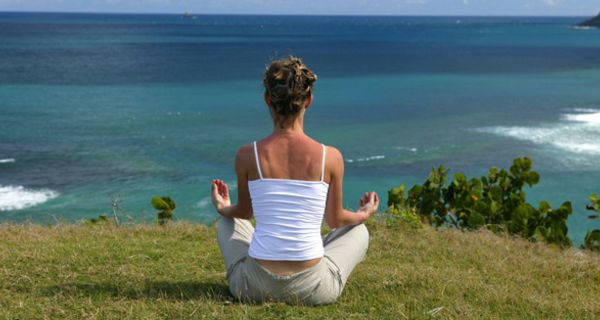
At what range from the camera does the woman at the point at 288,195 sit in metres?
4.68

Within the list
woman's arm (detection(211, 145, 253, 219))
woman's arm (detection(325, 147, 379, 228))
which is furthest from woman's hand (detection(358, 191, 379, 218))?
woman's arm (detection(211, 145, 253, 219))

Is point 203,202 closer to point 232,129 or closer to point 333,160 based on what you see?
point 232,129

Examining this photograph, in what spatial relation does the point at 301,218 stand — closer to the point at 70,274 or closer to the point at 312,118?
the point at 70,274

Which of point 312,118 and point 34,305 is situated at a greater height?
point 34,305

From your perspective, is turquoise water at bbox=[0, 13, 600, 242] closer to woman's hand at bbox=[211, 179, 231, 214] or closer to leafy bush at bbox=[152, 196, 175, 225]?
leafy bush at bbox=[152, 196, 175, 225]

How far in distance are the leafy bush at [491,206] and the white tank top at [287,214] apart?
404 cm

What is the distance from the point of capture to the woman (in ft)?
15.4

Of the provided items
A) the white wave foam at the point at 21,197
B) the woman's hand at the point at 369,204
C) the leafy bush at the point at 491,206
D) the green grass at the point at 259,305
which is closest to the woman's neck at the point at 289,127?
the woman's hand at the point at 369,204

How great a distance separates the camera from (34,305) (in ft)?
17.0

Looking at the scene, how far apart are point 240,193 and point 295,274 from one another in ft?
2.31

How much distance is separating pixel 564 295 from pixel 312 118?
29.1 m

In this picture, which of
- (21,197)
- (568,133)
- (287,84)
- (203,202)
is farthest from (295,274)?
(568,133)

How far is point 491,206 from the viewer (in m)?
9.45

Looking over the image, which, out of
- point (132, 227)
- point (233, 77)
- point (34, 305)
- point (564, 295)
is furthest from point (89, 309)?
point (233, 77)
